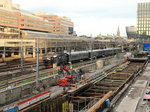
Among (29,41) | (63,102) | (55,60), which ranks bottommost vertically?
(63,102)

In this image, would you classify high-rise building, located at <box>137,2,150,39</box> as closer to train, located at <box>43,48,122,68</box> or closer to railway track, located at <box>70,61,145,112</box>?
train, located at <box>43,48,122,68</box>

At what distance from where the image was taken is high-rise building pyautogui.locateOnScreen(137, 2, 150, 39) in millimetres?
132500

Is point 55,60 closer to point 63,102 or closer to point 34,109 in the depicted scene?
point 63,102

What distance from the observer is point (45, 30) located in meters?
115

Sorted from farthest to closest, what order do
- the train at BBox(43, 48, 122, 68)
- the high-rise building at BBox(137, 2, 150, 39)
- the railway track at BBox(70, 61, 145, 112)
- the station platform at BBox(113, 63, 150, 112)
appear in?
the high-rise building at BBox(137, 2, 150, 39) < the train at BBox(43, 48, 122, 68) < the railway track at BBox(70, 61, 145, 112) < the station platform at BBox(113, 63, 150, 112)

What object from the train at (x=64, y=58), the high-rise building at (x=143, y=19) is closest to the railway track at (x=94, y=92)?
the train at (x=64, y=58)

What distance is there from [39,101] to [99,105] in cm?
554

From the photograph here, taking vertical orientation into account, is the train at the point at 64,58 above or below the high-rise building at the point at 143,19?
below

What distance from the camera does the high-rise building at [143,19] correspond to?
13250 centimetres

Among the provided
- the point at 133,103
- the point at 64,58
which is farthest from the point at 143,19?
the point at 133,103

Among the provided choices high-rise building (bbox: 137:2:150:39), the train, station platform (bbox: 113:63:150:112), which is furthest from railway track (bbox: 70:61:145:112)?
high-rise building (bbox: 137:2:150:39)

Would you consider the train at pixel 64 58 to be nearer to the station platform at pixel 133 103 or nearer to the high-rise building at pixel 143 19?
the station platform at pixel 133 103

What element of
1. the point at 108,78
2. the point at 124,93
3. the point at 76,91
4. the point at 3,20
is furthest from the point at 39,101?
the point at 3,20

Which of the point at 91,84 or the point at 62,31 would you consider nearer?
the point at 91,84
